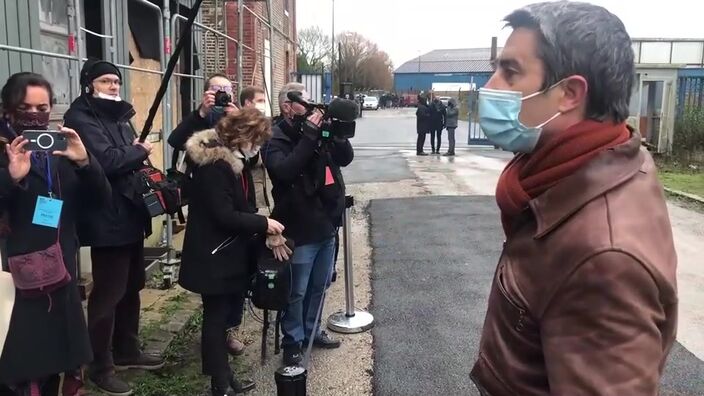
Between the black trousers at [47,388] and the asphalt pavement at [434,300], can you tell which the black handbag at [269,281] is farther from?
the black trousers at [47,388]

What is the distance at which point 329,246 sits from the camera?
402 cm

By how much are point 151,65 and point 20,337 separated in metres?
4.92

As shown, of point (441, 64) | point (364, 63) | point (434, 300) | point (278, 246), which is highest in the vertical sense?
point (441, 64)

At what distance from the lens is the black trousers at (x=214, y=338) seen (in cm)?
342

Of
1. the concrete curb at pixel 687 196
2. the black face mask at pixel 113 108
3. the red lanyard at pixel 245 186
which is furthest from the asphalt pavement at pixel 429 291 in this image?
the concrete curb at pixel 687 196

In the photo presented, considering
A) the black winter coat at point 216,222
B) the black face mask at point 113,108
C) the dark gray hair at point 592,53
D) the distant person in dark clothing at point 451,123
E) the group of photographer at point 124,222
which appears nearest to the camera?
the dark gray hair at point 592,53

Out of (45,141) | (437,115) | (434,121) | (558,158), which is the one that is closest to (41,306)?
(45,141)

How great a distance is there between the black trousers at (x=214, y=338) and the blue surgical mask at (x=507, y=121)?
2276 millimetres

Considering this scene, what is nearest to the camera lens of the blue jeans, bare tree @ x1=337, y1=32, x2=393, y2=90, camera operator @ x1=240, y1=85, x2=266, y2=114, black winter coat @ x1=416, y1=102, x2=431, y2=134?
the blue jeans

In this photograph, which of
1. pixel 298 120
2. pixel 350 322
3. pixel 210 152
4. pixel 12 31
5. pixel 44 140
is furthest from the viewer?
pixel 350 322

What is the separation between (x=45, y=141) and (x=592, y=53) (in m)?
2.25

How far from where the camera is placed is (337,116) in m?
3.66

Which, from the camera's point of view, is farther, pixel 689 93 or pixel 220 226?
pixel 689 93

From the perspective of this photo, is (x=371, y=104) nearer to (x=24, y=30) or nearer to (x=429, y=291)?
(x=429, y=291)
